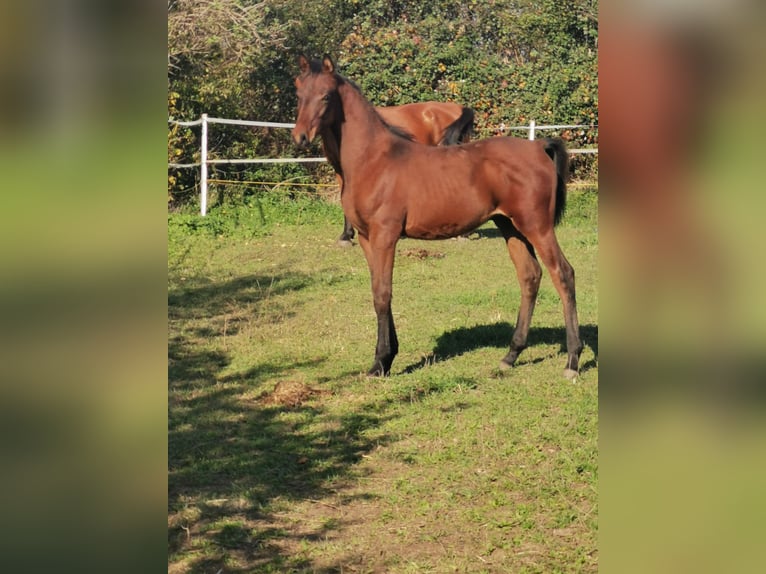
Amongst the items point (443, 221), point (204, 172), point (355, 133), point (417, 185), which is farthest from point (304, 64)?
point (204, 172)

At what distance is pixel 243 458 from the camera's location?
4980 mm

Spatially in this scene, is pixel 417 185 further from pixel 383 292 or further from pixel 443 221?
pixel 383 292

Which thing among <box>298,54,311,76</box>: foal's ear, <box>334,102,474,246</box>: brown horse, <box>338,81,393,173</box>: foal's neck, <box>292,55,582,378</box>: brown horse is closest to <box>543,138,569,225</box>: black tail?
<box>292,55,582,378</box>: brown horse

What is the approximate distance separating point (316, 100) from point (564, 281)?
7.39ft

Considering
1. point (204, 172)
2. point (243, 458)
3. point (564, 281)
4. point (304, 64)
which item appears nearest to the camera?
point (243, 458)

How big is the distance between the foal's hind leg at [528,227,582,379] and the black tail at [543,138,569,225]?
0.68ft

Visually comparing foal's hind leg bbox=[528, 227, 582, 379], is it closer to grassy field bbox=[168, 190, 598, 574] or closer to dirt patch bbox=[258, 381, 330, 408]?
grassy field bbox=[168, 190, 598, 574]

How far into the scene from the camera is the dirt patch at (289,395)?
6.01 meters

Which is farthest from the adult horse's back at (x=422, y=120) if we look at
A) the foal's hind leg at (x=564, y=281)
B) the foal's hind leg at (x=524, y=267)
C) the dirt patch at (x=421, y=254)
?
the foal's hind leg at (x=564, y=281)
